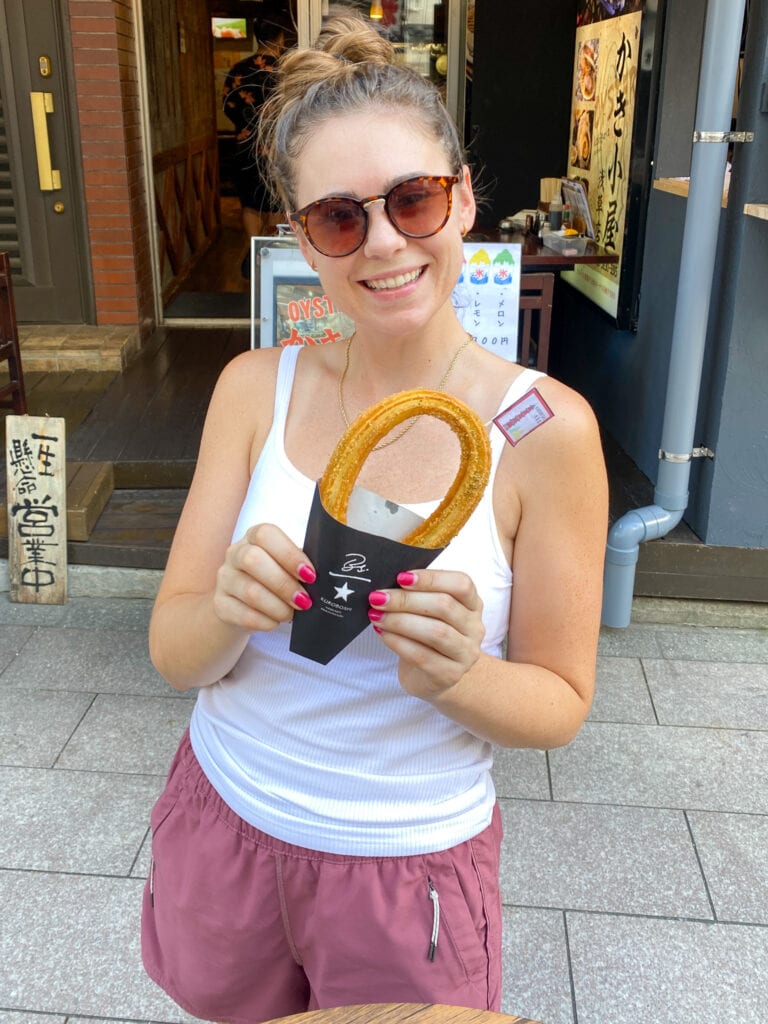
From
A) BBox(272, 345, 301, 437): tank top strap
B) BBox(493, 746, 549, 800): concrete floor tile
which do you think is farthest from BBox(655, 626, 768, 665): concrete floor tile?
BBox(272, 345, 301, 437): tank top strap

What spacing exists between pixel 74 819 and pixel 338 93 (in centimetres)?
241

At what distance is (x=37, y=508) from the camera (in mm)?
4074

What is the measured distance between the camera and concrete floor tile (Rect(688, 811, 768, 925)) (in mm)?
2572

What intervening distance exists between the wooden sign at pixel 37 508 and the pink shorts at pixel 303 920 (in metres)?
2.85

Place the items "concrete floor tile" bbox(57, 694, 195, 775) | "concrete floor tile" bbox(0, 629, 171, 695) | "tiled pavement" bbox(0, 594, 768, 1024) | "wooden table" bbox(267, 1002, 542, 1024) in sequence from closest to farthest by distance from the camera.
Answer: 1. "wooden table" bbox(267, 1002, 542, 1024)
2. "tiled pavement" bbox(0, 594, 768, 1024)
3. "concrete floor tile" bbox(57, 694, 195, 775)
4. "concrete floor tile" bbox(0, 629, 171, 695)

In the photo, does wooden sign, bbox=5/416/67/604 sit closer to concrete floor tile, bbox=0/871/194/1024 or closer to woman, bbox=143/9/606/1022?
concrete floor tile, bbox=0/871/194/1024

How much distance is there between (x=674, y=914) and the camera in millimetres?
2553

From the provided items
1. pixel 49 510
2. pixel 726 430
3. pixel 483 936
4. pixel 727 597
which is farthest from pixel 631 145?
pixel 483 936

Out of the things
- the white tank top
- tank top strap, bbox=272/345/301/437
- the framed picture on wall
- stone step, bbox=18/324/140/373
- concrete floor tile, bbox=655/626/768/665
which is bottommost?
concrete floor tile, bbox=655/626/768/665

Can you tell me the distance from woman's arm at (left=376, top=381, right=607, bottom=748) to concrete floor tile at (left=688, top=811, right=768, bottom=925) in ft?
5.28

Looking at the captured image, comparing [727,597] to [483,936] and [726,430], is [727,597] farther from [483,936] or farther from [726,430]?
[483,936]

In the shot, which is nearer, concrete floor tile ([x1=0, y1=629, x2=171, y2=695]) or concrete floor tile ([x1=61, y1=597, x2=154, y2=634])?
concrete floor tile ([x1=0, y1=629, x2=171, y2=695])

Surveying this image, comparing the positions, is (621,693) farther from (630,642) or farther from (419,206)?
(419,206)

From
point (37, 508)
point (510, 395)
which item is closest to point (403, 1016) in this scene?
point (510, 395)
